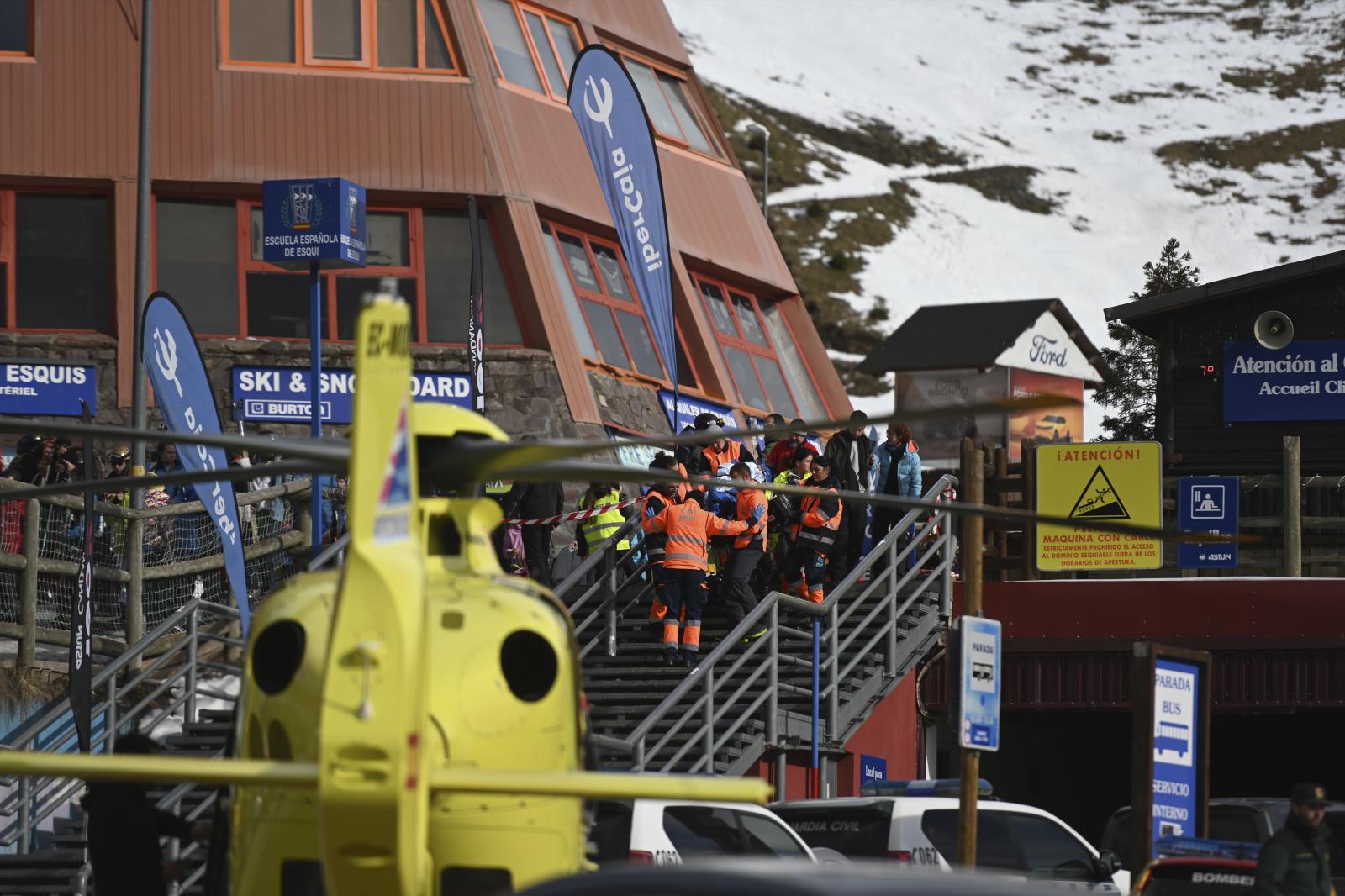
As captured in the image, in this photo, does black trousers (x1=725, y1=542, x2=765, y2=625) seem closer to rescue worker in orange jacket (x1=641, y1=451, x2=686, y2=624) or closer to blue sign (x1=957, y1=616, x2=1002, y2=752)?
rescue worker in orange jacket (x1=641, y1=451, x2=686, y2=624)

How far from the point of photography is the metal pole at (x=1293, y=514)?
2089 cm

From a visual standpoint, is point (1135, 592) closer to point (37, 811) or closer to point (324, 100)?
point (37, 811)

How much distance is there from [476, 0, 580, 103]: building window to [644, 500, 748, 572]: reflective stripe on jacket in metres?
14.4

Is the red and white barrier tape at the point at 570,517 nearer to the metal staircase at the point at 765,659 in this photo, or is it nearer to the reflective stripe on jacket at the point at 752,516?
the metal staircase at the point at 765,659

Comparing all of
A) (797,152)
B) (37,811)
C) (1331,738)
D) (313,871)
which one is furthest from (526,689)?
(797,152)

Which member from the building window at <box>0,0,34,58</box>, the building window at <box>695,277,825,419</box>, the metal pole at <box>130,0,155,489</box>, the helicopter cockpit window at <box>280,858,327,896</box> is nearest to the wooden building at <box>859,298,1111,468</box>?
the building window at <box>695,277,825,419</box>

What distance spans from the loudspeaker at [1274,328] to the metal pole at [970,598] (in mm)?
9269

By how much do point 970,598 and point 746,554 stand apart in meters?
4.55

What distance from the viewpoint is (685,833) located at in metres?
13.1

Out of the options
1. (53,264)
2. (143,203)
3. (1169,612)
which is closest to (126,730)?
(143,203)

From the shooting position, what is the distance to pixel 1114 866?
14.2 m

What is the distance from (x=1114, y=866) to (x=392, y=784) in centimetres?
798

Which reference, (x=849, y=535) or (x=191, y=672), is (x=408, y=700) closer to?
(x=191, y=672)

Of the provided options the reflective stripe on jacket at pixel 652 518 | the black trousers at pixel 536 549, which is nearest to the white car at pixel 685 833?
the reflective stripe on jacket at pixel 652 518
